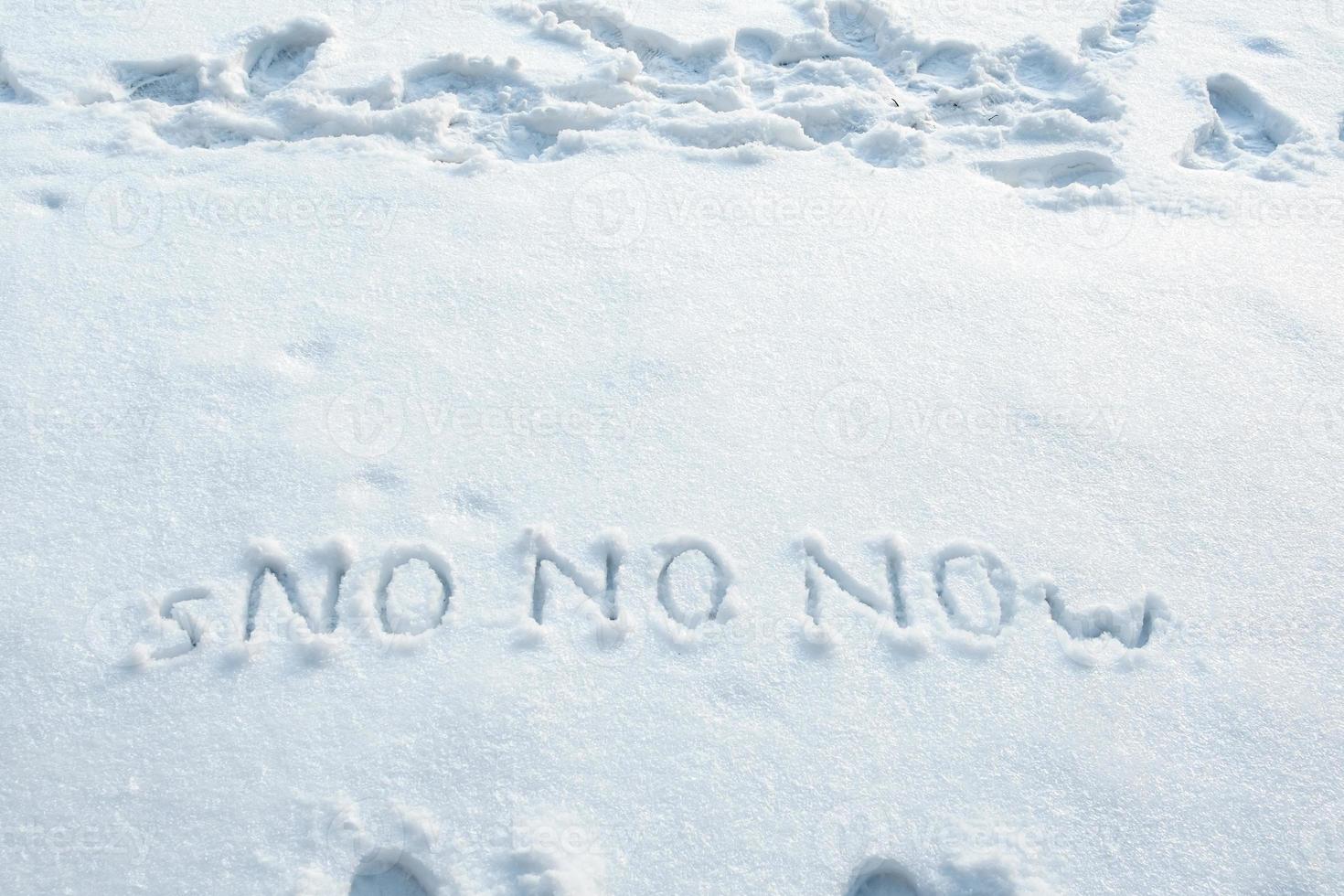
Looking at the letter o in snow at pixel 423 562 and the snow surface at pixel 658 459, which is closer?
the snow surface at pixel 658 459

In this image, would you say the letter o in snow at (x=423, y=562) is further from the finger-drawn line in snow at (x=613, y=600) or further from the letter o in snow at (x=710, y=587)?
the letter o in snow at (x=710, y=587)

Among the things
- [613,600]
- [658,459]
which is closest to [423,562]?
[613,600]

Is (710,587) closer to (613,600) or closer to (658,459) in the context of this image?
(613,600)

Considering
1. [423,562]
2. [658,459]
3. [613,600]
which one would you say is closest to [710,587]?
[613,600]

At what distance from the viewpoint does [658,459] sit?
72.8 inches

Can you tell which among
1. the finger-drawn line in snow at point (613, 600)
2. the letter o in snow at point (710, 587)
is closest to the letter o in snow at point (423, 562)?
the finger-drawn line in snow at point (613, 600)

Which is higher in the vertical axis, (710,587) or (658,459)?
(658,459)

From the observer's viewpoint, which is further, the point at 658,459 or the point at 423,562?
the point at 658,459

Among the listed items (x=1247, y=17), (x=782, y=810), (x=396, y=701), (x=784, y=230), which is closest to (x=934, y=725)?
(x=782, y=810)

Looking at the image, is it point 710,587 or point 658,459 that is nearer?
point 710,587

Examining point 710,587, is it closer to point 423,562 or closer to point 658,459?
point 658,459

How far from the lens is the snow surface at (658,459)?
1452mm

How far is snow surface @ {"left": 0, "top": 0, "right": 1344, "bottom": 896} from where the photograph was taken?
1.45 metres

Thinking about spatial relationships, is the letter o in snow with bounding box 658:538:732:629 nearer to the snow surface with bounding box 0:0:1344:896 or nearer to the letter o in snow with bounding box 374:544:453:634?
the snow surface with bounding box 0:0:1344:896
